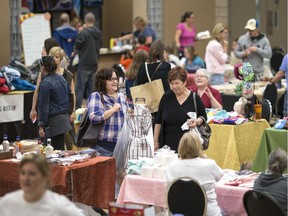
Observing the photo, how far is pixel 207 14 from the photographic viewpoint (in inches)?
866

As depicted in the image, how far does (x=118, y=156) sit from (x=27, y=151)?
0.95 meters

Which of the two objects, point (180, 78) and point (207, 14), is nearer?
point (180, 78)

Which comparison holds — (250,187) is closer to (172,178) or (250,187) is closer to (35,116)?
(172,178)

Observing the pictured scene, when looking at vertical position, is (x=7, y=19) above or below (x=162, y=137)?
above

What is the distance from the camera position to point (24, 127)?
14180 millimetres

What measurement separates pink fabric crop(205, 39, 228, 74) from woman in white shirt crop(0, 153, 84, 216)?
9.80 meters

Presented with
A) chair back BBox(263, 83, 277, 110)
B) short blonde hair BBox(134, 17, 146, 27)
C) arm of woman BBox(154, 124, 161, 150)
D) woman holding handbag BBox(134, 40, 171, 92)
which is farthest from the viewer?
short blonde hair BBox(134, 17, 146, 27)

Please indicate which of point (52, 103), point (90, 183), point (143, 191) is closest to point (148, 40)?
point (52, 103)

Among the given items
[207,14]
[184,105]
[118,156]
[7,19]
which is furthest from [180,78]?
[207,14]

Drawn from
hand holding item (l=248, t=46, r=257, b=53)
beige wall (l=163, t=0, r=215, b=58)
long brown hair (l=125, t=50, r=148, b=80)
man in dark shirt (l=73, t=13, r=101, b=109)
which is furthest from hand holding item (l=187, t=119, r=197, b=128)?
beige wall (l=163, t=0, r=215, b=58)

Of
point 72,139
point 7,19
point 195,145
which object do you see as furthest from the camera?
point 7,19

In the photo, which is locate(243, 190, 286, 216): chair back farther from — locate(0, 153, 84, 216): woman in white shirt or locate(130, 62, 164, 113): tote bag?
locate(130, 62, 164, 113): tote bag

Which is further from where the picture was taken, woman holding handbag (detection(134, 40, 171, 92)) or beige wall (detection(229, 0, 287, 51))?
beige wall (detection(229, 0, 287, 51))

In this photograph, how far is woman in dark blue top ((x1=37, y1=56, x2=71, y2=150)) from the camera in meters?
10.2
